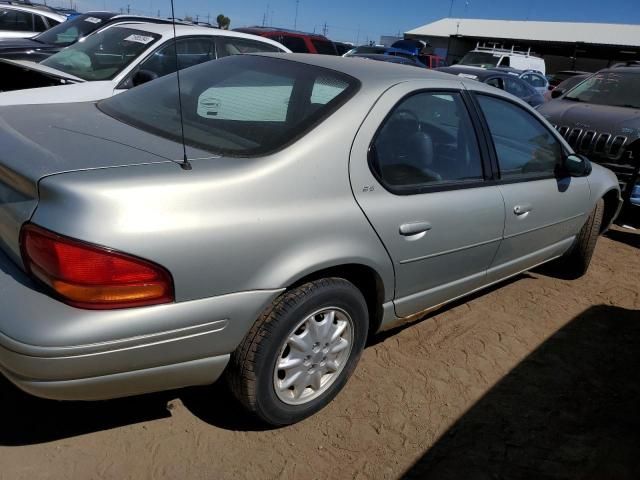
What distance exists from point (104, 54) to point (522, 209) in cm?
459

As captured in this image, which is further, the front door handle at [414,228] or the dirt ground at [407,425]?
the front door handle at [414,228]

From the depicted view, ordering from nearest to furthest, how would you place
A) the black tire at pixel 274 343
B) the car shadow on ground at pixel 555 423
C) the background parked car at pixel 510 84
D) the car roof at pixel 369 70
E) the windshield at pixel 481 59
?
the black tire at pixel 274 343, the car shadow on ground at pixel 555 423, the car roof at pixel 369 70, the background parked car at pixel 510 84, the windshield at pixel 481 59

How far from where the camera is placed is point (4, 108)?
276 cm

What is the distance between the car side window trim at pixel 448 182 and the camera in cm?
253

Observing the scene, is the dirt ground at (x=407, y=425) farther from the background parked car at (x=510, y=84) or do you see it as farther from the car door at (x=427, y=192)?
the background parked car at (x=510, y=84)

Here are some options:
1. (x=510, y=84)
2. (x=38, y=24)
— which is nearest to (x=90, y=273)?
(x=510, y=84)

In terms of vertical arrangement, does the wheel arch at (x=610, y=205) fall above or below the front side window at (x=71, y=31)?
below

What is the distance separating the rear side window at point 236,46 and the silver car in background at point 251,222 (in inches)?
129

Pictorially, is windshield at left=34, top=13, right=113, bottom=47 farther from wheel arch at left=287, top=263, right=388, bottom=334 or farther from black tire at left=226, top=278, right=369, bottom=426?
black tire at left=226, top=278, right=369, bottom=426

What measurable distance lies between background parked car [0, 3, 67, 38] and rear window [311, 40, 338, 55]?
635 centimetres

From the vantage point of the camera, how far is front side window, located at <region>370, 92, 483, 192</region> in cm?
261

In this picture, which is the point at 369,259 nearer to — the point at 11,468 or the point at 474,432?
the point at 474,432

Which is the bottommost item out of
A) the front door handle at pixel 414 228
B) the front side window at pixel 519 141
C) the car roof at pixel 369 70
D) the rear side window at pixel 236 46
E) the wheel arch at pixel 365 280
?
the wheel arch at pixel 365 280

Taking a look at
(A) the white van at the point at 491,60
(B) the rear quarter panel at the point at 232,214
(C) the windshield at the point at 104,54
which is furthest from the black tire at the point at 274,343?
(A) the white van at the point at 491,60
